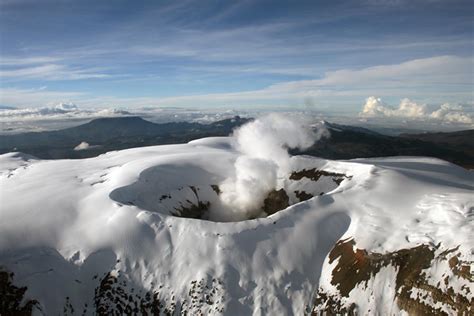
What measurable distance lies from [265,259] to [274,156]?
32472 mm

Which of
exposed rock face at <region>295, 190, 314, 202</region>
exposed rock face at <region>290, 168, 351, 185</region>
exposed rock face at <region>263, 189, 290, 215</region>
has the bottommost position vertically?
exposed rock face at <region>263, 189, 290, 215</region>

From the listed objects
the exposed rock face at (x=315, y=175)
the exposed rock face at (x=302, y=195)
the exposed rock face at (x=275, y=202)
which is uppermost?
the exposed rock face at (x=315, y=175)

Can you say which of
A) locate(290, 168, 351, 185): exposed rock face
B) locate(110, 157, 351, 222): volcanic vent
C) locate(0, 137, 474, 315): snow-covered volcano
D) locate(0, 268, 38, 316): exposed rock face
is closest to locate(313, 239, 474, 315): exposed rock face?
locate(0, 137, 474, 315): snow-covered volcano

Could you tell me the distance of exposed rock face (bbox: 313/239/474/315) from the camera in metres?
28.6

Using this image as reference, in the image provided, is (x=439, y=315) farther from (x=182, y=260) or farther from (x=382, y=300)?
(x=182, y=260)

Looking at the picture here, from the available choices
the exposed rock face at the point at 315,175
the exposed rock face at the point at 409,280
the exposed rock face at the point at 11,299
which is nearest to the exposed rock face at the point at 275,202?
the exposed rock face at the point at 315,175

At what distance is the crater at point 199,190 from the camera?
5219 centimetres

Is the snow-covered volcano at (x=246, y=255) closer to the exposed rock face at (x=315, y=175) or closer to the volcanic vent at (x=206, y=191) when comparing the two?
the volcanic vent at (x=206, y=191)

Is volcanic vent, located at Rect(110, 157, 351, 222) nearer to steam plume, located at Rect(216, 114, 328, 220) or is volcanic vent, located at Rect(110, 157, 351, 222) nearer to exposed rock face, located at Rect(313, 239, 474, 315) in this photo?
steam plume, located at Rect(216, 114, 328, 220)

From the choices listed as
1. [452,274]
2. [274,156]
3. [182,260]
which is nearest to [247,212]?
[274,156]

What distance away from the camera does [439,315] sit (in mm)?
28281

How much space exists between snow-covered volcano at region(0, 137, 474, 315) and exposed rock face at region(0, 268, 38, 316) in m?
0.11

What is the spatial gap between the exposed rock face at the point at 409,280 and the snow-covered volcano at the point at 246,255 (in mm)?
98

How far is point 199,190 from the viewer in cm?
5884
